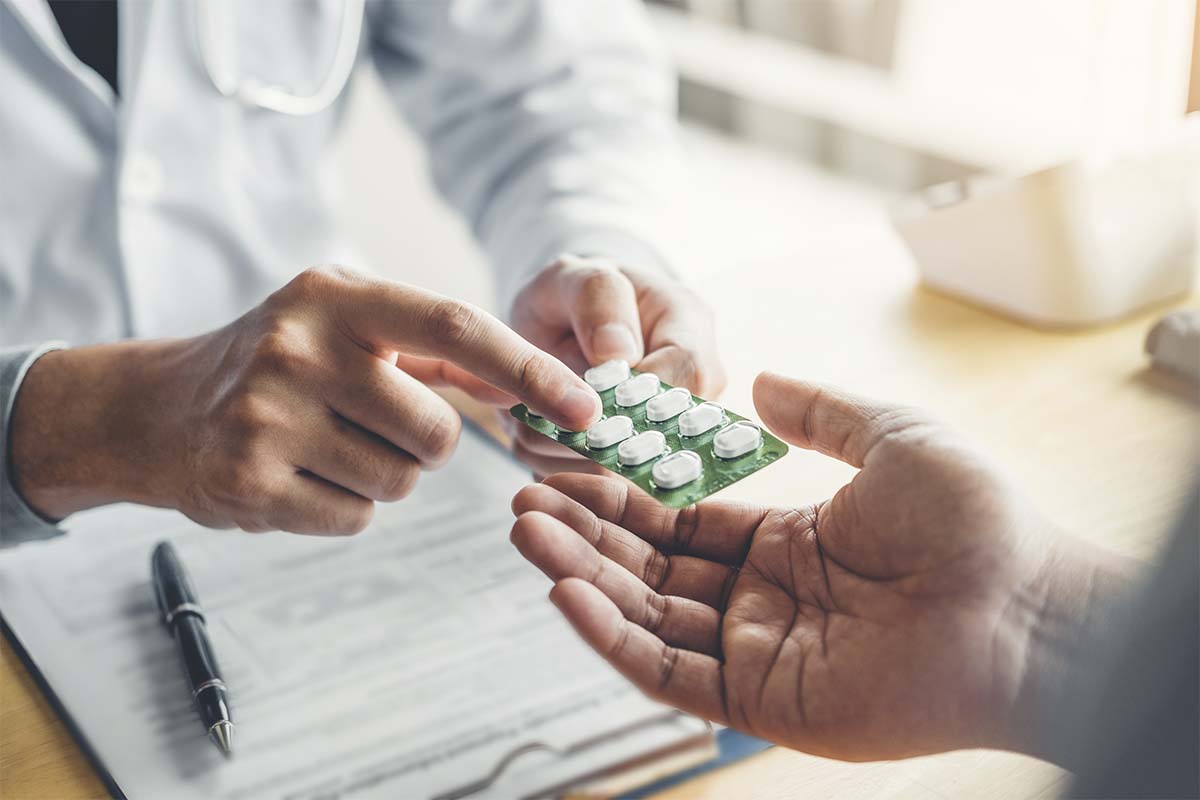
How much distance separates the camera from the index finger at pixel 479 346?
0.55m

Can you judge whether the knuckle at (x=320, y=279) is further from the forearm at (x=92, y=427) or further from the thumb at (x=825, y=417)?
the thumb at (x=825, y=417)

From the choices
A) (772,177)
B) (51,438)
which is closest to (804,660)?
(51,438)

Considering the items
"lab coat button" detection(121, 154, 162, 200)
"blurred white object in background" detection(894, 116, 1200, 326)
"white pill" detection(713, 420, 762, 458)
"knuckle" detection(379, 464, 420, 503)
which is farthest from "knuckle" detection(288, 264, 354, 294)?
"blurred white object in background" detection(894, 116, 1200, 326)

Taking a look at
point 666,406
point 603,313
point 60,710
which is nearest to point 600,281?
point 603,313

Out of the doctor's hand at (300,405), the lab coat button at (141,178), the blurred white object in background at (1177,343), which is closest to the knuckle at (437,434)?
the doctor's hand at (300,405)

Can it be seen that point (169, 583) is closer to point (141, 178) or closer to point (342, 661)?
point (342, 661)

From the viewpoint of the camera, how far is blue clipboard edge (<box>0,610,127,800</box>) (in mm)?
528

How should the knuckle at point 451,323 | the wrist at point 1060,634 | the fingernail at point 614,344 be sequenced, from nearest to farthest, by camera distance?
the wrist at point 1060,634, the knuckle at point 451,323, the fingernail at point 614,344

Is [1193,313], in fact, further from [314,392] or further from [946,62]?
[946,62]

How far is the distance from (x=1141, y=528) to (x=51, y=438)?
2.08ft

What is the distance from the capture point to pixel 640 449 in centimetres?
55

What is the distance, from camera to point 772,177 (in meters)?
2.25

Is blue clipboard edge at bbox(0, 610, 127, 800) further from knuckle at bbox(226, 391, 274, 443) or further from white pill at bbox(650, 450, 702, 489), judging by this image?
white pill at bbox(650, 450, 702, 489)

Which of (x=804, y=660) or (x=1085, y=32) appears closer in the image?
(x=804, y=660)
